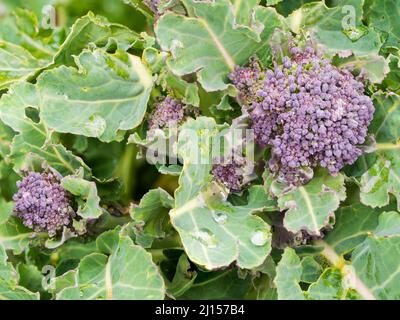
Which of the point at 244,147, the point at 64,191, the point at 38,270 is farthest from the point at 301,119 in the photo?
the point at 38,270

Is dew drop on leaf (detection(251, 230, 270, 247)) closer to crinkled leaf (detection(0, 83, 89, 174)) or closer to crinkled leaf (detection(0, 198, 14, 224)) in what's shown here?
crinkled leaf (detection(0, 83, 89, 174))

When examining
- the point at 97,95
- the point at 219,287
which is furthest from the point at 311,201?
the point at 97,95

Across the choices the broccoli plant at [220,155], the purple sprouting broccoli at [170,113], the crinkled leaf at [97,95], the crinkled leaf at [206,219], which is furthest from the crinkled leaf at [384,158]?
the crinkled leaf at [97,95]

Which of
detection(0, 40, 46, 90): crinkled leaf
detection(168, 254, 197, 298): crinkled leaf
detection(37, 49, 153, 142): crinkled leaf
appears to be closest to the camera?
detection(37, 49, 153, 142): crinkled leaf

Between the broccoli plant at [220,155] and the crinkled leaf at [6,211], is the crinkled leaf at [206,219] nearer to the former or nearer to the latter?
the broccoli plant at [220,155]

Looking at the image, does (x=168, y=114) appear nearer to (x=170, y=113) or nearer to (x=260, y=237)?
(x=170, y=113)

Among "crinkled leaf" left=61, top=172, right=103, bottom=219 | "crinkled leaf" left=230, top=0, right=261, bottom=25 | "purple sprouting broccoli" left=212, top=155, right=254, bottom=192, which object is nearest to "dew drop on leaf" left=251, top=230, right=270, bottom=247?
"purple sprouting broccoli" left=212, top=155, right=254, bottom=192

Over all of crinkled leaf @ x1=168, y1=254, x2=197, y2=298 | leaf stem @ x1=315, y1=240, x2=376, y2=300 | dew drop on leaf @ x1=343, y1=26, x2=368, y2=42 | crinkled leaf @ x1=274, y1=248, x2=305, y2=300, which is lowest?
crinkled leaf @ x1=168, y1=254, x2=197, y2=298
